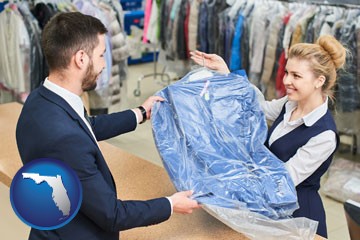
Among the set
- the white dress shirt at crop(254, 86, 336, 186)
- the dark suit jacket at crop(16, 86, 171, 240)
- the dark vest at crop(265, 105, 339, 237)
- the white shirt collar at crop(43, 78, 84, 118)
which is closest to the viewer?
the dark suit jacket at crop(16, 86, 171, 240)

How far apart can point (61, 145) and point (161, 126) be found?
541 mm

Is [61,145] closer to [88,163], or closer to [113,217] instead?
[88,163]

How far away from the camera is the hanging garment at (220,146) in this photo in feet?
6.01

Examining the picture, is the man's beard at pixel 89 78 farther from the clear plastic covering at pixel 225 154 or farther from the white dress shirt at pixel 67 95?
the clear plastic covering at pixel 225 154

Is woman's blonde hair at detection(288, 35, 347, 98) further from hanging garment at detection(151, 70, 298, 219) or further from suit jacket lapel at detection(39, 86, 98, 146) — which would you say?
suit jacket lapel at detection(39, 86, 98, 146)

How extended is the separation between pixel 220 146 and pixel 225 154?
4 cm

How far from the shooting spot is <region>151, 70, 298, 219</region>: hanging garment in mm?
1832

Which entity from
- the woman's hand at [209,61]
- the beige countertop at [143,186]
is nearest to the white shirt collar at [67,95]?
the beige countertop at [143,186]

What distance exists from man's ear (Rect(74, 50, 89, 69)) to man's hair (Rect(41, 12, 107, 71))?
1 cm

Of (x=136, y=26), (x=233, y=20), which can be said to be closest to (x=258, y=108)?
(x=233, y=20)

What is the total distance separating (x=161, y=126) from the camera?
199 centimetres

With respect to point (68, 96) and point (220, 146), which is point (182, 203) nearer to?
point (220, 146)

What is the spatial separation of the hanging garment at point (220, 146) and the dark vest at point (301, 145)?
21 centimetres

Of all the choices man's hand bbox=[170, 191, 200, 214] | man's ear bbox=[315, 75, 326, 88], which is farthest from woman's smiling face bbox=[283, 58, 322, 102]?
man's hand bbox=[170, 191, 200, 214]
